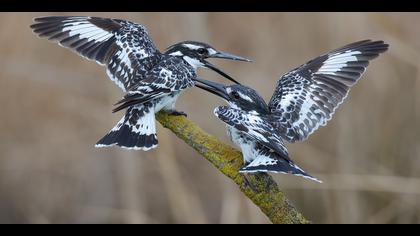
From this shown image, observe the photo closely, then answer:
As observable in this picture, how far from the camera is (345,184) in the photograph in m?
5.05

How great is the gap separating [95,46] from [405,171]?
3043mm

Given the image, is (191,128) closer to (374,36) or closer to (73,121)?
(374,36)

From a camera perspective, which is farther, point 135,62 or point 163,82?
point 135,62

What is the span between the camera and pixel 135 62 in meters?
3.40

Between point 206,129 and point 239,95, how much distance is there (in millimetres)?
2367

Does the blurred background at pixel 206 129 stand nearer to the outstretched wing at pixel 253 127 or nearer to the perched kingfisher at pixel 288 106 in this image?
the perched kingfisher at pixel 288 106

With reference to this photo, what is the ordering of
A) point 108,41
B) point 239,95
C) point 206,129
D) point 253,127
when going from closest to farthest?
1. point 253,127
2. point 239,95
3. point 108,41
4. point 206,129

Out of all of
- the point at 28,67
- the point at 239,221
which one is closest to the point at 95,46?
the point at 239,221

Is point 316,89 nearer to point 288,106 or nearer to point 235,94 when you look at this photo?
point 288,106

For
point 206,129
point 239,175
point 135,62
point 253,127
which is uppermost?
point 135,62

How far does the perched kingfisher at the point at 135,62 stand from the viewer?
3.08m

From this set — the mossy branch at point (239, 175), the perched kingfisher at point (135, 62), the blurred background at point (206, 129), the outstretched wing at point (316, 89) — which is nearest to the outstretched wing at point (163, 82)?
the perched kingfisher at point (135, 62)

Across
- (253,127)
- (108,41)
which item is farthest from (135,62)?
(253,127)

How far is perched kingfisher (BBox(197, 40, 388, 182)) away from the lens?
9.70 feet
